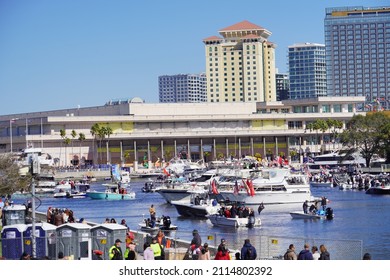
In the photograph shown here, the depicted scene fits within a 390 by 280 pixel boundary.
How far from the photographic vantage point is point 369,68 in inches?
5807

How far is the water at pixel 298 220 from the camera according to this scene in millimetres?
30297

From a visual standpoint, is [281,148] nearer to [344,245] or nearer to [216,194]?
[216,194]

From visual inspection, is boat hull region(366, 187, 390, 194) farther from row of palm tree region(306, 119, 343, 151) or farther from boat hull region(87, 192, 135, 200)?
row of palm tree region(306, 119, 343, 151)

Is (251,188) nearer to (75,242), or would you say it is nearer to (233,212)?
(233,212)

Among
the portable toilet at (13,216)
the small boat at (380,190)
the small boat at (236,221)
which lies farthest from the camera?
the small boat at (380,190)

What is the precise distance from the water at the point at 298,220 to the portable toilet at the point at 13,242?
20.6ft

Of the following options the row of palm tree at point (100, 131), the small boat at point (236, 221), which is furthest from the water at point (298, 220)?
the row of palm tree at point (100, 131)

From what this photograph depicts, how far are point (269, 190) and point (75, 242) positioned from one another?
29.1m

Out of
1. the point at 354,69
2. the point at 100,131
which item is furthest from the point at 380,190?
the point at 354,69

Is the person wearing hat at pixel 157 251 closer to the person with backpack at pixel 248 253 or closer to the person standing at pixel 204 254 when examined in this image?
the person standing at pixel 204 254

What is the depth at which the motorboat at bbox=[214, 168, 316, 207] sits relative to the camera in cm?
4462

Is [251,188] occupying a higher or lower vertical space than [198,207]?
higher

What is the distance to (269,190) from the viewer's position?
1781 inches
